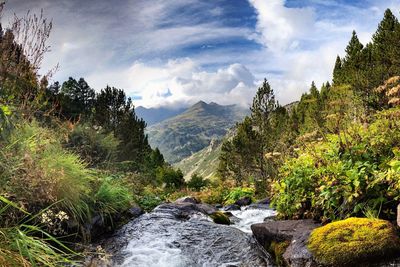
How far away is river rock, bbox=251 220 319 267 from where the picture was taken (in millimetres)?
5298

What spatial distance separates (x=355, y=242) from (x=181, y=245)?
3362 mm

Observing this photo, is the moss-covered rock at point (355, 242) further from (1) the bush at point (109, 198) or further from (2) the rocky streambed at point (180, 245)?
(1) the bush at point (109, 198)

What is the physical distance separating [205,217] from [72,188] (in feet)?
16.5

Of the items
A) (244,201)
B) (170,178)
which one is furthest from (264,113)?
(244,201)

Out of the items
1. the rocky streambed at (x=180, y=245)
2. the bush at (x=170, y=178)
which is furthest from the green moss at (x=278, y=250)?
the bush at (x=170, y=178)

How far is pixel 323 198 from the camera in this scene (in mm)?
6633

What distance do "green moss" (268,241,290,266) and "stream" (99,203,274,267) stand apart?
15 cm

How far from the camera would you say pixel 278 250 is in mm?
6113

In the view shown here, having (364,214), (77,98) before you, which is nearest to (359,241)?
(364,214)

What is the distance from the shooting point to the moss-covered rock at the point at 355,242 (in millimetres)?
4914

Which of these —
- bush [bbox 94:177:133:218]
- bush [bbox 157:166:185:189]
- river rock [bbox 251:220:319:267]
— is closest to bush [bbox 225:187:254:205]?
bush [bbox 157:166:185:189]

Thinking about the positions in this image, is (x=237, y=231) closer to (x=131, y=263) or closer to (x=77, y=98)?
(x=131, y=263)

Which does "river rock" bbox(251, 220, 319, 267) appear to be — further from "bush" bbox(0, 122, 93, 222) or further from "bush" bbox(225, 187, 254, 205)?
"bush" bbox(225, 187, 254, 205)

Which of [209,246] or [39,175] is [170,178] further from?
[39,175]
